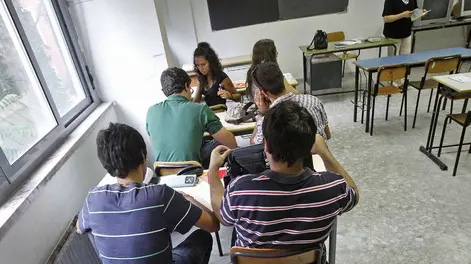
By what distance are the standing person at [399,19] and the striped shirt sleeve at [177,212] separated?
4.37 m

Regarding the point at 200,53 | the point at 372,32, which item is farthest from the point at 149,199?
the point at 372,32

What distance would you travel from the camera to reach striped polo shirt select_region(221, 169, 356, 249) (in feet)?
3.24

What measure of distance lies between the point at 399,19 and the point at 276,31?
197cm

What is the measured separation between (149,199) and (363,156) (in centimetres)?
250

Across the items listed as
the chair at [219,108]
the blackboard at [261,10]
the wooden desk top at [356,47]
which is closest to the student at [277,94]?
the chair at [219,108]

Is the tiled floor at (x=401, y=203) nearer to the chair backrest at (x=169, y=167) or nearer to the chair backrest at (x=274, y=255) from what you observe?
the chair backrest at (x=169, y=167)

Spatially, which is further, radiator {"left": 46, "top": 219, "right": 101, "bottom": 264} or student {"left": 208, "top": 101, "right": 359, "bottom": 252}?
radiator {"left": 46, "top": 219, "right": 101, "bottom": 264}

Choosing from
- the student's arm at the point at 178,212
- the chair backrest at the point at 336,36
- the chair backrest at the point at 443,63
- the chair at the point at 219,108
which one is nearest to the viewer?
the student's arm at the point at 178,212

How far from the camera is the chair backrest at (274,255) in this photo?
1006 mm

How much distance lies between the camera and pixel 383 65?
321 centimetres

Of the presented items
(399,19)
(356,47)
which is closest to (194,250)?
(356,47)

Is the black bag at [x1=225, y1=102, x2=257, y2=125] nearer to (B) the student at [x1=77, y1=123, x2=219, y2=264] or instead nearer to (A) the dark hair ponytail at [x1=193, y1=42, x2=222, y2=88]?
(A) the dark hair ponytail at [x1=193, y1=42, x2=222, y2=88]

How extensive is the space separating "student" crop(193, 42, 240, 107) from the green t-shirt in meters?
1.02

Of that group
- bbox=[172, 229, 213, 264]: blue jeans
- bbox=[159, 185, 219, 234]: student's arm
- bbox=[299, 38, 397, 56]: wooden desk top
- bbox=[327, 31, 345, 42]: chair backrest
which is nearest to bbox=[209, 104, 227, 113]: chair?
bbox=[172, 229, 213, 264]: blue jeans
